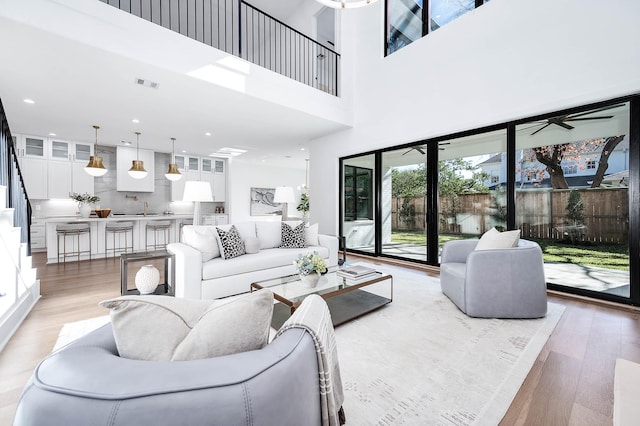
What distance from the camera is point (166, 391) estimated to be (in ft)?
1.87

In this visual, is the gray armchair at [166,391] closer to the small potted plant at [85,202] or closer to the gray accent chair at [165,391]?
the gray accent chair at [165,391]

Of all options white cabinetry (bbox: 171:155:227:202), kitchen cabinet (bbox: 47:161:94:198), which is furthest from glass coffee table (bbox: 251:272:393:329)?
kitchen cabinet (bbox: 47:161:94:198)

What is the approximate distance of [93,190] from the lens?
21.8 ft

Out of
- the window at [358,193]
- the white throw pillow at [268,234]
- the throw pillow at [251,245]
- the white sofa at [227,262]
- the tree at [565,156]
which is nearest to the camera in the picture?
the white sofa at [227,262]

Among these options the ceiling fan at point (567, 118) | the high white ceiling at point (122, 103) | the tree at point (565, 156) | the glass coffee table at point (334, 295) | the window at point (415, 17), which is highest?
the window at point (415, 17)

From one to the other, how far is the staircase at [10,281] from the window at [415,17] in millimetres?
5674

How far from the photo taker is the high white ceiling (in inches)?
115

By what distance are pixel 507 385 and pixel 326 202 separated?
490cm

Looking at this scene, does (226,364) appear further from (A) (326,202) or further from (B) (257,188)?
(B) (257,188)

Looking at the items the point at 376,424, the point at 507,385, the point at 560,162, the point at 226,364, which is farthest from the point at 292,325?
the point at 560,162

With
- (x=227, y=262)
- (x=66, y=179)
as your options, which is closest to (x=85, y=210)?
(x=66, y=179)

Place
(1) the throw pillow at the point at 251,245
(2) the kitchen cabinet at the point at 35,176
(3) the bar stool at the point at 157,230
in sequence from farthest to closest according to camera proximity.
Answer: (3) the bar stool at the point at 157,230
(2) the kitchen cabinet at the point at 35,176
(1) the throw pillow at the point at 251,245

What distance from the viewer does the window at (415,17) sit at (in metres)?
4.16

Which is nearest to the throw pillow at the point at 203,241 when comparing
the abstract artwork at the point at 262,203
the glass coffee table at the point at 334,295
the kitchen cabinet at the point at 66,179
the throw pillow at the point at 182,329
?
the glass coffee table at the point at 334,295
